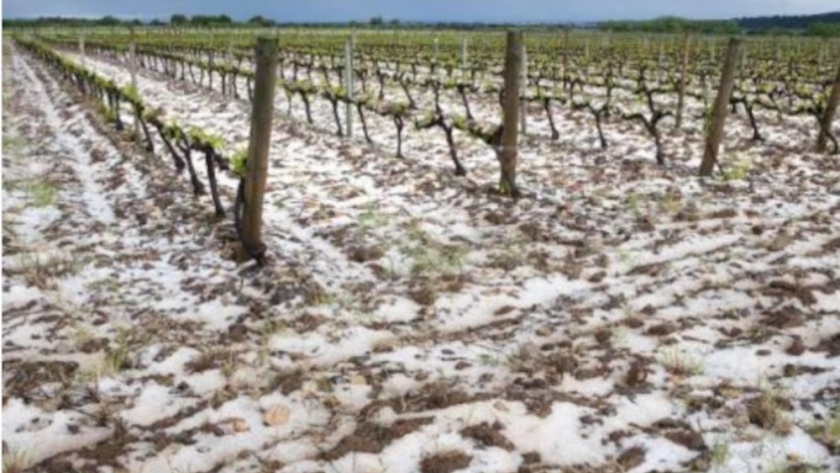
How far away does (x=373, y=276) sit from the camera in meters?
6.36

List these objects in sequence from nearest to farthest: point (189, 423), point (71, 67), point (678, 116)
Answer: point (189, 423)
point (678, 116)
point (71, 67)

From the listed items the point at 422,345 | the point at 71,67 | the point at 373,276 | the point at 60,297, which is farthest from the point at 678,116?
the point at 71,67

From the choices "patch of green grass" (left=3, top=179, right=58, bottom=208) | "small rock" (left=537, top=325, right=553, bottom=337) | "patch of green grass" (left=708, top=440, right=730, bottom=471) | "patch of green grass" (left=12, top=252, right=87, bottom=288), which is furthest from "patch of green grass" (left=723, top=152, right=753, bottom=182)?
"patch of green grass" (left=3, top=179, right=58, bottom=208)

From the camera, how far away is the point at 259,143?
6.08m

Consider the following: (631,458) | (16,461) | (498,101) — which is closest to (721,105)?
(631,458)

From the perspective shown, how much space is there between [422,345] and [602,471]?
1.75 meters

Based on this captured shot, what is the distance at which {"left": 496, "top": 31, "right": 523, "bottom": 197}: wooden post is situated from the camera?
26.8 ft

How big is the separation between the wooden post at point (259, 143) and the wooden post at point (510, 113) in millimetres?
2965

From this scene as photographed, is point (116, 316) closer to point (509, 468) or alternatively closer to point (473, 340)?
point (473, 340)

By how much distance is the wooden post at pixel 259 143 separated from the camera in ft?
19.5

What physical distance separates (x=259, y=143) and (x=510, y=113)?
126 inches

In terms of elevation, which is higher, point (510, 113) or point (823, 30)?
point (823, 30)

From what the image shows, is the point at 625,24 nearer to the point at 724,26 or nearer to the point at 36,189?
the point at 724,26

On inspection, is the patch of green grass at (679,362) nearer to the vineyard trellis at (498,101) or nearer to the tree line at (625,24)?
the vineyard trellis at (498,101)
